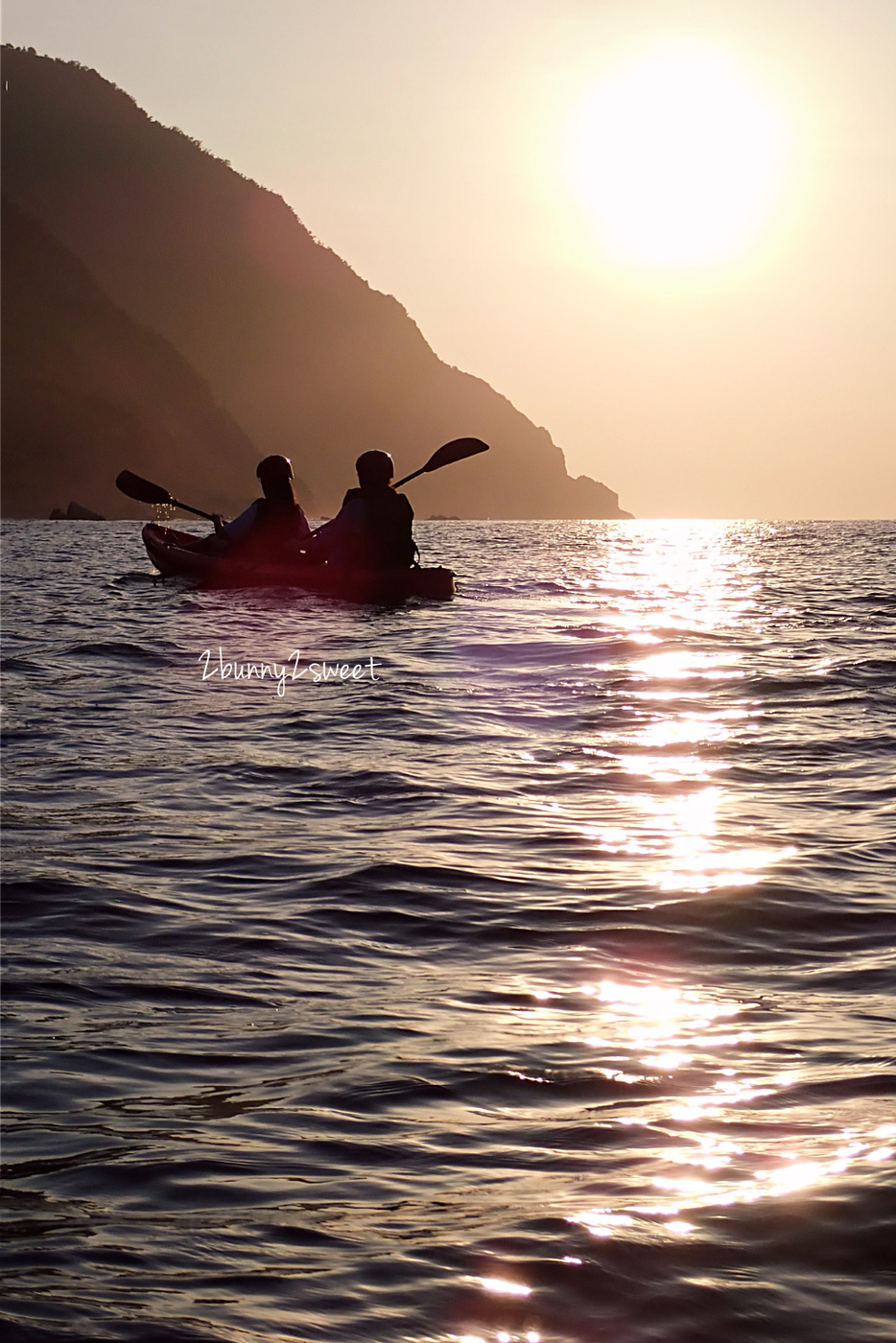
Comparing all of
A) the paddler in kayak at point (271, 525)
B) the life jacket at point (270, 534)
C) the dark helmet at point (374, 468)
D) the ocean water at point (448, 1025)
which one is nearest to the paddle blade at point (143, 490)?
the paddler in kayak at point (271, 525)

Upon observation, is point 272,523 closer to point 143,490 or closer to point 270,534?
point 270,534

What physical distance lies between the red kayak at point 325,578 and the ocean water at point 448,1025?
27.2ft

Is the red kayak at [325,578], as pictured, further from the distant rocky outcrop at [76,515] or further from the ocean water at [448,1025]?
the distant rocky outcrop at [76,515]

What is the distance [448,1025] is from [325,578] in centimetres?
1426

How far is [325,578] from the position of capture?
1769cm

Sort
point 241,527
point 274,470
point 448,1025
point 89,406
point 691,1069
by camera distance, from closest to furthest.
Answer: point 691,1069 < point 448,1025 < point 274,470 < point 241,527 < point 89,406

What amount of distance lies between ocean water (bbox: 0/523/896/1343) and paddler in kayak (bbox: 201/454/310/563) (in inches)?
351

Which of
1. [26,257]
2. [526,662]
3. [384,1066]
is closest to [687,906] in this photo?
[384,1066]

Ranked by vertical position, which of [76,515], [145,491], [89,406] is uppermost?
[89,406]

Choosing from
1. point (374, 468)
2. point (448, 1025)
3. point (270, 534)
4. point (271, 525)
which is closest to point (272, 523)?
point (271, 525)

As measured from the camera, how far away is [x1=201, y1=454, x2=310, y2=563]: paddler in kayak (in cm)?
1797

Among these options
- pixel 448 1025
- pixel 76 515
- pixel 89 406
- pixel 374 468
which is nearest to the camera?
pixel 448 1025

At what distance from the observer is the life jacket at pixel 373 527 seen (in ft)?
57.7

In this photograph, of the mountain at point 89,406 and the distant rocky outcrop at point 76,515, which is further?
the mountain at point 89,406
